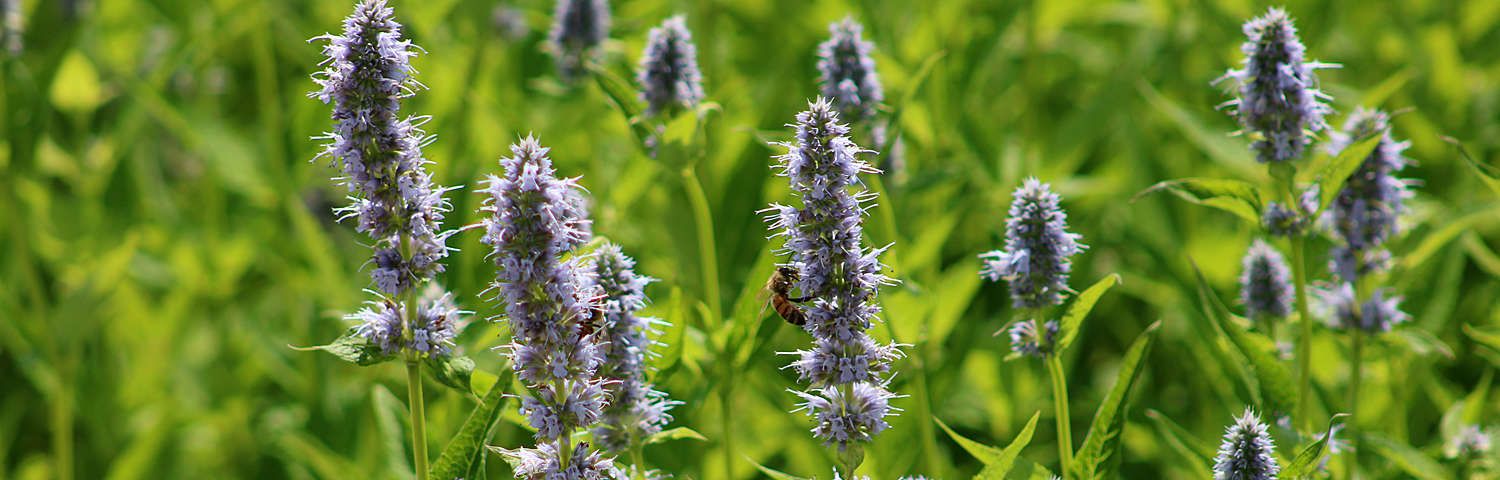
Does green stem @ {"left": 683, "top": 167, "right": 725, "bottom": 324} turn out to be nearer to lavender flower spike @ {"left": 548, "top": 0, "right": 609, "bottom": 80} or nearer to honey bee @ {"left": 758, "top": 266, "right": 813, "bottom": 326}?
honey bee @ {"left": 758, "top": 266, "right": 813, "bottom": 326}

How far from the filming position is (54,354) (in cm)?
324

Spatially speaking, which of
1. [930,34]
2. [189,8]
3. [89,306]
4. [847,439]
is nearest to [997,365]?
[930,34]

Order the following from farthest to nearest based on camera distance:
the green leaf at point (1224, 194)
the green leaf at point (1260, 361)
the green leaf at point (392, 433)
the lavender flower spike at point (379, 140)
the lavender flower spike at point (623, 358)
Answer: the green leaf at point (392, 433), the green leaf at point (1260, 361), the green leaf at point (1224, 194), the lavender flower spike at point (623, 358), the lavender flower spike at point (379, 140)

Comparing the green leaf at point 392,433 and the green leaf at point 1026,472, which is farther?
the green leaf at point 392,433

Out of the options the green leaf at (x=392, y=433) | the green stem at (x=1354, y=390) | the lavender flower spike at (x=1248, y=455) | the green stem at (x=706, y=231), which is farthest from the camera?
the green stem at (x=706, y=231)

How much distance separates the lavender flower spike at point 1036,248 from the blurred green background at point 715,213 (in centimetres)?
61

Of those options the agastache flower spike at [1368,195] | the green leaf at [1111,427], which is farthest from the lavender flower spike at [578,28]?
the agastache flower spike at [1368,195]

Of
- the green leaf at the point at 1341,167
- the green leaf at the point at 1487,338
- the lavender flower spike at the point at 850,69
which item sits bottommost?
the green leaf at the point at 1487,338

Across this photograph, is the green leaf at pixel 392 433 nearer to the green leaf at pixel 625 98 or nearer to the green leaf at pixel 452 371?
the green leaf at pixel 452 371

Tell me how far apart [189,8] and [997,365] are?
354 cm

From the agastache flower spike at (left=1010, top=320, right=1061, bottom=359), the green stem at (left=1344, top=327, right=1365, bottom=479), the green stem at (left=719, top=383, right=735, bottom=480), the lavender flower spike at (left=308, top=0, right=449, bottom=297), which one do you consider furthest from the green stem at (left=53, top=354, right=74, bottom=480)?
the green stem at (left=1344, top=327, right=1365, bottom=479)

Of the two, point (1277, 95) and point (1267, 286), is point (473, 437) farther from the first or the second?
point (1267, 286)

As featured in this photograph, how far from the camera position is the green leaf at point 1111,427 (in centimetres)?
181

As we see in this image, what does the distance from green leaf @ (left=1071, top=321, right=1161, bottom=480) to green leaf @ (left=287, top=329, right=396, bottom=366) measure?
1175mm
